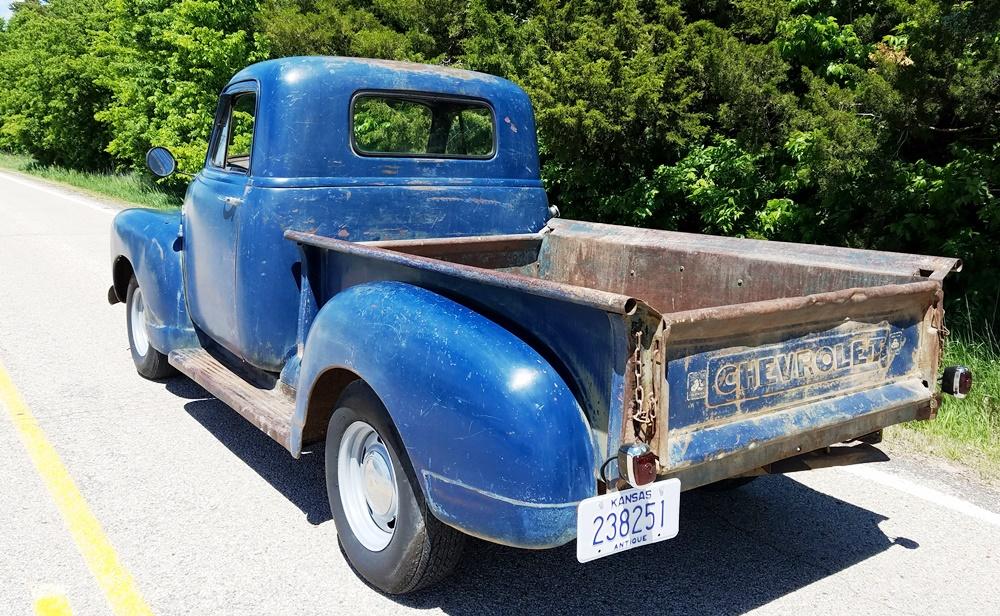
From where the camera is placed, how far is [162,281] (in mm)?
5105

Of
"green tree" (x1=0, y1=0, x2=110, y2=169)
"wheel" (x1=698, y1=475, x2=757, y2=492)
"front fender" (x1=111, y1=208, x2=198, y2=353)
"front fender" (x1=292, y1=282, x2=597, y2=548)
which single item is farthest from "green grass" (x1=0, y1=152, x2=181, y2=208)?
"front fender" (x1=292, y1=282, x2=597, y2=548)

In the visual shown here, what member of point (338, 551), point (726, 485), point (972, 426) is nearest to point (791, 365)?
point (726, 485)

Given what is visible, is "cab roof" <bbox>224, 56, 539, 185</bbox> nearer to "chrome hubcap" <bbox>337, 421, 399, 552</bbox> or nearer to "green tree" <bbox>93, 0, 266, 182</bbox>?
"chrome hubcap" <bbox>337, 421, 399, 552</bbox>

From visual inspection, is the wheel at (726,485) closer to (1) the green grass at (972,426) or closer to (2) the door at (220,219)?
(1) the green grass at (972,426)

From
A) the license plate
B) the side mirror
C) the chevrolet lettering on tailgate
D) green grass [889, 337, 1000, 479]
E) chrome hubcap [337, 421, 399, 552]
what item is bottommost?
green grass [889, 337, 1000, 479]

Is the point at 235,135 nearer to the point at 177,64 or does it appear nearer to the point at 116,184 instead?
the point at 177,64

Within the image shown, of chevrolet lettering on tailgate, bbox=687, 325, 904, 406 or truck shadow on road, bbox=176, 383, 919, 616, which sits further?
truck shadow on road, bbox=176, 383, 919, 616

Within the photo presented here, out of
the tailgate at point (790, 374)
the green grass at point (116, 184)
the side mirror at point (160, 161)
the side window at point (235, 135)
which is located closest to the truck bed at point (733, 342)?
the tailgate at point (790, 374)

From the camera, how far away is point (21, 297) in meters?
8.57

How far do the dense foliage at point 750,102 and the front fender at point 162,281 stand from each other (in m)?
4.36

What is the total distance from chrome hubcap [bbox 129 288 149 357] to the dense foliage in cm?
438

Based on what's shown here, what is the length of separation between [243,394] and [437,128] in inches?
72.4

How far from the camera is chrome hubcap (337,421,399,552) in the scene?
3180 mm

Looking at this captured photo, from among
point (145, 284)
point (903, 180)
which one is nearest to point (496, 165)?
point (145, 284)
